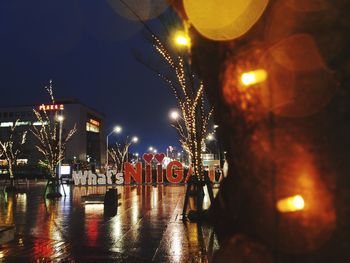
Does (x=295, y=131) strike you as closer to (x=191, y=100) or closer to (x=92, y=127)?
(x=191, y=100)

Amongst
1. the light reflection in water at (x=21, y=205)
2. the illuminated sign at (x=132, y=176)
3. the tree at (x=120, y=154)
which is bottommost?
the light reflection in water at (x=21, y=205)

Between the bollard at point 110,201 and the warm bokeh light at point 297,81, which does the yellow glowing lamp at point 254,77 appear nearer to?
the warm bokeh light at point 297,81

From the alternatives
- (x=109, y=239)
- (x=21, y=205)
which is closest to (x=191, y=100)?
(x=109, y=239)

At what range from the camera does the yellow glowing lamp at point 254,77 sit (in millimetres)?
2395

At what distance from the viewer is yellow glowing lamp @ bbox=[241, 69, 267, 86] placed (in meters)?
2.39

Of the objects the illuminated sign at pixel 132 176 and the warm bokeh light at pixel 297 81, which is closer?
the warm bokeh light at pixel 297 81

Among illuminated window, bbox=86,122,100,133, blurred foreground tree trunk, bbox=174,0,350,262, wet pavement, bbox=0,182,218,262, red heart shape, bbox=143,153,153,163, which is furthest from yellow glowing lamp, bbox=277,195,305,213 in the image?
illuminated window, bbox=86,122,100,133

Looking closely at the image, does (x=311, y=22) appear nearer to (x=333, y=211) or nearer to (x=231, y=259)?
(x=333, y=211)

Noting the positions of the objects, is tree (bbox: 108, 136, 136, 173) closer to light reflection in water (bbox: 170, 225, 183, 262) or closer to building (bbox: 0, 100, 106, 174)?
building (bbox: 0, 100, 106, 174)

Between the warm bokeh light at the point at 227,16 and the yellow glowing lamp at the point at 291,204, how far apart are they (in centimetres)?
94

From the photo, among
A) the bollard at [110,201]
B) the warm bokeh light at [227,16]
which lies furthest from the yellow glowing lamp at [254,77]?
the bollard at [110,201]

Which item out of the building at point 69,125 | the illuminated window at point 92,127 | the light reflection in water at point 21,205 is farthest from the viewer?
the illuminated window at point 92,127

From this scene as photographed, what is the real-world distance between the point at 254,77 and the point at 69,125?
105 meters

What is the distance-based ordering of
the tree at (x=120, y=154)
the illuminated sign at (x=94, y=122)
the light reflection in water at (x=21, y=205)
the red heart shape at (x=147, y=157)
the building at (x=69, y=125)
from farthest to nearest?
the illuminated sign at (x=94, y=122), the building at (x=69, y=125), the tree at (x=120, y=154), the red heart shape at (x=147, y=157), the light reflection in water at (x=21, y=205)
